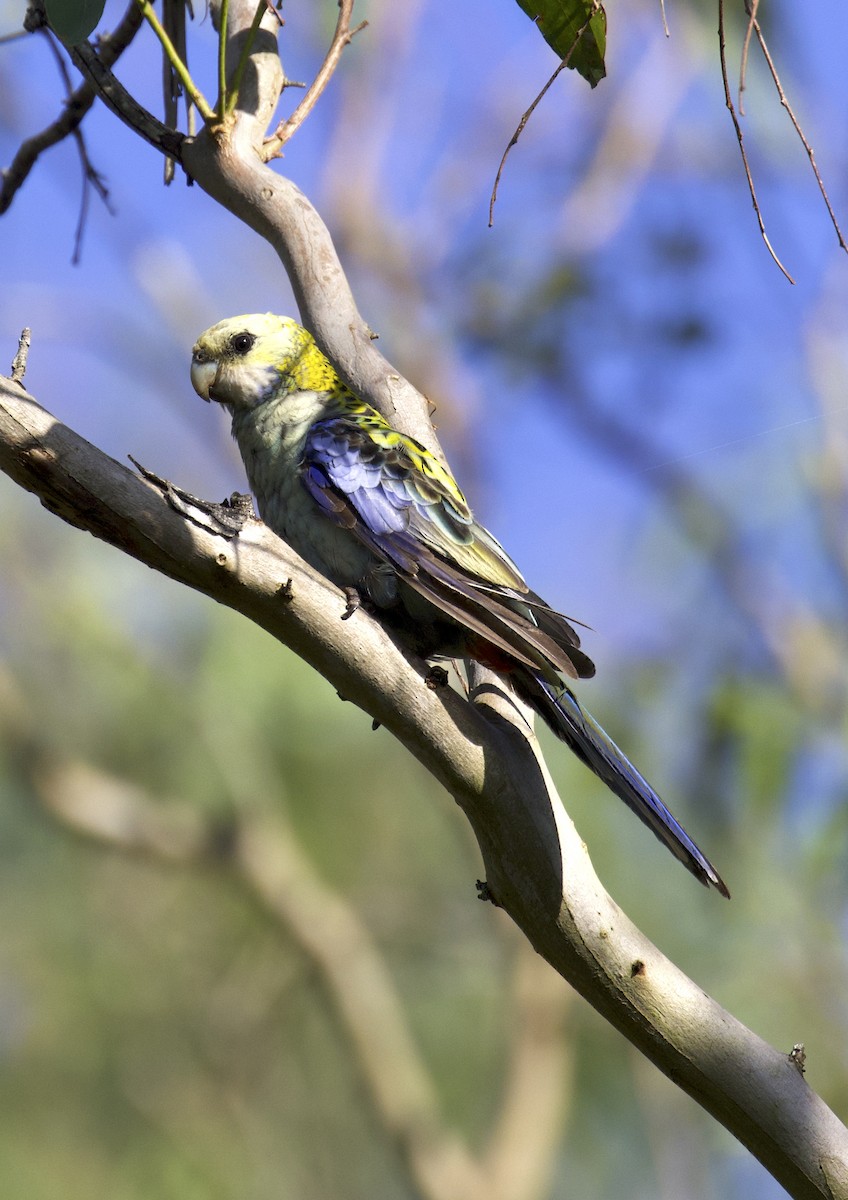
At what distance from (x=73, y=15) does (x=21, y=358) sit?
953 mm

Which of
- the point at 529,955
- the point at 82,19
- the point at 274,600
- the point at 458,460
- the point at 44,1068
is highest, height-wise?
the point at 458,460

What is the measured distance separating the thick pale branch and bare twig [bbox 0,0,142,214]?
6.68ft

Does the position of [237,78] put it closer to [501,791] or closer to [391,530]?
[391,530]

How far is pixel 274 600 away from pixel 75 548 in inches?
379

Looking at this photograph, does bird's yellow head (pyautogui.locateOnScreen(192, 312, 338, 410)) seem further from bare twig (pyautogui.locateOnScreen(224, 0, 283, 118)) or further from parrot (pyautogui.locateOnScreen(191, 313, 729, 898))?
bare twig (pyautogui.locateOnScreen(224, 0, 283, 118))

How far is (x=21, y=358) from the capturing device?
2477 millimetres

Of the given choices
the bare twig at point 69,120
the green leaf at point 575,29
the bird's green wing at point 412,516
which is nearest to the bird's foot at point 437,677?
the bird's green wing at point 412,516

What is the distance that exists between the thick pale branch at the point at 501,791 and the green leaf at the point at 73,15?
107 centimetres

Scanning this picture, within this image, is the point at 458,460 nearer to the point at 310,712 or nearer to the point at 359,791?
the point at 310,712

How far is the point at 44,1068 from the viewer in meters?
11.4

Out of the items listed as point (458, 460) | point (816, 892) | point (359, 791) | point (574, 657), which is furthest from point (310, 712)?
point (574, 657)

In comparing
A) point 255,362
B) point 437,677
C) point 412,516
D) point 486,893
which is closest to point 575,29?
point 412,516

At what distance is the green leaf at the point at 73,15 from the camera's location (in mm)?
2846

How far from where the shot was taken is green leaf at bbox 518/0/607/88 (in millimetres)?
Result: 2914
